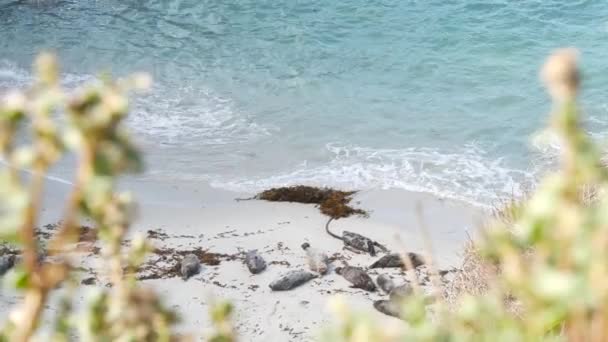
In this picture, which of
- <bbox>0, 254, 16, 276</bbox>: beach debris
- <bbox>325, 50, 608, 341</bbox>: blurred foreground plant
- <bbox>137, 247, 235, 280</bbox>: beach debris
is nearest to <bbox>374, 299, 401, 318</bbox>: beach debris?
<bbox>137, 247, 235, 280</bbox>: beach debris

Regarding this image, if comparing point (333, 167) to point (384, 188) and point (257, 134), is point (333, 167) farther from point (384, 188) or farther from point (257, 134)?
point (257, 134)

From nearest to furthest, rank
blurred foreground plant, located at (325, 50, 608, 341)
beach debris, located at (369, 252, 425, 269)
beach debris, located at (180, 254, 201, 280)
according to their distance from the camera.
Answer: blurred foreground plant, located at (325, 50, 608, 341) → beach debris, located at (180, 254, 201, 280) → beach debris, located at (369, 252, 425, 269)

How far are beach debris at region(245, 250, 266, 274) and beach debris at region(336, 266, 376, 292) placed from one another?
0.64 meters

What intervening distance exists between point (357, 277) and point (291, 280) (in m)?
0.54

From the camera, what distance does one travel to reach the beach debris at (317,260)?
688 centimetres

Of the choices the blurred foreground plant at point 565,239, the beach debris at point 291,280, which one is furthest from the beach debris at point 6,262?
the blurred foreground plant at point 565,239

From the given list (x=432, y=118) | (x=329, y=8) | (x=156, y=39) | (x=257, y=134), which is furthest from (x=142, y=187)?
(x=329, y=8)

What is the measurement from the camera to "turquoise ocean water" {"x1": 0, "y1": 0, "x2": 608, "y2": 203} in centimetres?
985

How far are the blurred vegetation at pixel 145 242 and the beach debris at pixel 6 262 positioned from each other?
5.68m

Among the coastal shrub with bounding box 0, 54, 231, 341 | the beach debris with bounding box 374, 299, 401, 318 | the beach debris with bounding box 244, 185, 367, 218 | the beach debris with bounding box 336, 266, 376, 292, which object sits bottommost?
the beach debris with bounding box 244, 185, 367, 218

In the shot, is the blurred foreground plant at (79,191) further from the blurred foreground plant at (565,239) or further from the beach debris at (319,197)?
the beach debris at (319,197)

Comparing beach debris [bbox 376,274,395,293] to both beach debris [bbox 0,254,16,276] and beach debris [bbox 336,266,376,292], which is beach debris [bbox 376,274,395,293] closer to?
beach debris [bbox 336,266,376,292]

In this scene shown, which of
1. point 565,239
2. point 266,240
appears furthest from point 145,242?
point 266,240

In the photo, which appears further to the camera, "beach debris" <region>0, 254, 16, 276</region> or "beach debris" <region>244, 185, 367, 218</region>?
"beach debris" <region>244, 185, 367, 218</region>
